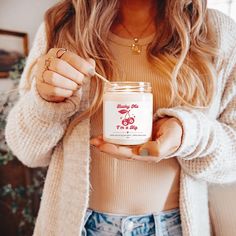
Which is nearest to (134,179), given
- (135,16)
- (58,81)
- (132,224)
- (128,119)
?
(132,224)

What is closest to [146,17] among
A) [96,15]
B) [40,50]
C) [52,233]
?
[96,15]

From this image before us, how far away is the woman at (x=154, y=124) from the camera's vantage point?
0.76 m

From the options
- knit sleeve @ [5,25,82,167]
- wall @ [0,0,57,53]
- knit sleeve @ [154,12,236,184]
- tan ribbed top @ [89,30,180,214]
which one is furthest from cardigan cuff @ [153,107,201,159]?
wall @ [0,0,57,53]

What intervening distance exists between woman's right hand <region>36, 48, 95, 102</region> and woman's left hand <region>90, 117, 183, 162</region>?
0.43 ft

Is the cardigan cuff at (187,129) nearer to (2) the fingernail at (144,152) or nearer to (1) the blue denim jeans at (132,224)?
(2) the fingernail at (144,152)

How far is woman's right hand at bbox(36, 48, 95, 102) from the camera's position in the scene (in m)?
0.63

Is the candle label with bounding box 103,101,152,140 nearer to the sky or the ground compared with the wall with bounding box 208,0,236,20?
nearer to the ground

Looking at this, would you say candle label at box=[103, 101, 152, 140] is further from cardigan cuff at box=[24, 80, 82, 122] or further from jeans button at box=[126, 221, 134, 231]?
jeans button at box=[126, 221, 134, 231]

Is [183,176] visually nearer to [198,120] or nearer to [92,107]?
[198,120]

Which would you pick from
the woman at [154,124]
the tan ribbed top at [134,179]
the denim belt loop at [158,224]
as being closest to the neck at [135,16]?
the woman at [154,124]

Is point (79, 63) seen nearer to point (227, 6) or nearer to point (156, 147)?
point (156, 147)

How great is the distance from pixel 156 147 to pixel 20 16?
1.57 m

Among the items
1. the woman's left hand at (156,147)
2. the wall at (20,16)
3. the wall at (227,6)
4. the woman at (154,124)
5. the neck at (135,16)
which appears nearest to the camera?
the woman's left hand at (156,147)

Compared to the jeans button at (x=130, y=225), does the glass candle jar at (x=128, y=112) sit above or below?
above
